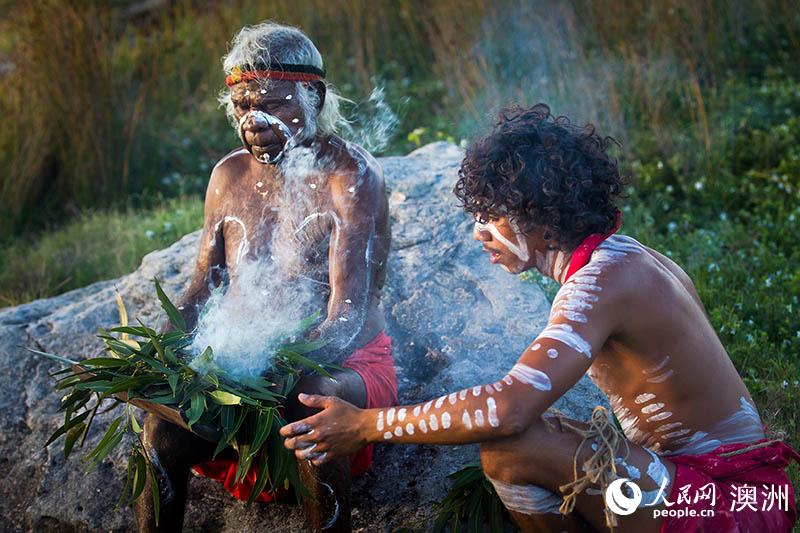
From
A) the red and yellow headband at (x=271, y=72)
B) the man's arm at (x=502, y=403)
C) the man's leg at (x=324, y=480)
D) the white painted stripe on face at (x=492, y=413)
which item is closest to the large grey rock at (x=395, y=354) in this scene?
the man's leg at (x=324, y=480)

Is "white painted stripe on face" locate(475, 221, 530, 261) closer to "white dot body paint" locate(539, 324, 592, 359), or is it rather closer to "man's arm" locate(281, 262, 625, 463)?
"man's arm" locate(281, 262, 625, 463)

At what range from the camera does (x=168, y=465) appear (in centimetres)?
301

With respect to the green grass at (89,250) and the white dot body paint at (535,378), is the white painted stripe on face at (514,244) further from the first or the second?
the green grass at (89,250)

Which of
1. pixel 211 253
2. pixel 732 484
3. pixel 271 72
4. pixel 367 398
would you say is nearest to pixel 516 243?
pixel 367 398

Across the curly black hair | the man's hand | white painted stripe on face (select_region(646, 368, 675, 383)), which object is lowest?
white painted stripe on face (select_region(646, 368, 675, 383))

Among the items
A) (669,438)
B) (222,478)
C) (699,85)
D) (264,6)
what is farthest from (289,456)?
(264,6)

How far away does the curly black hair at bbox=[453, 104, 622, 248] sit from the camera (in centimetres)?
262

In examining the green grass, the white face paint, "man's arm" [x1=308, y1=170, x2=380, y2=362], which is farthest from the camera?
the green grass

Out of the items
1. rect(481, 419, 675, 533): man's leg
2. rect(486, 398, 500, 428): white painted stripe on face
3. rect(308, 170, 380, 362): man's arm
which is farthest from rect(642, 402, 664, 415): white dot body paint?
rect(308, 170, 380, 362): man's arm

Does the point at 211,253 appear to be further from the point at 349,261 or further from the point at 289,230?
the point at 349,261

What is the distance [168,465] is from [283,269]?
825mm

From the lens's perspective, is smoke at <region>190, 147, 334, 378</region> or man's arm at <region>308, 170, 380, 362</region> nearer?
man's arm at <region>308, 170, 380, 362</region>

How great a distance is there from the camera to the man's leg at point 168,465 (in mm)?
2986

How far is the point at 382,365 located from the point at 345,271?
36 centimetres
